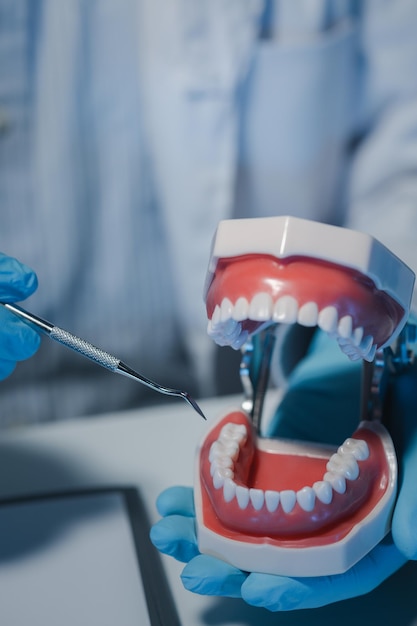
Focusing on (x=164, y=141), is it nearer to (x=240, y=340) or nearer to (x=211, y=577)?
(x=240, y=340)

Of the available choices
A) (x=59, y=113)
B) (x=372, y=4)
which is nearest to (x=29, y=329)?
(x=59, y=113)

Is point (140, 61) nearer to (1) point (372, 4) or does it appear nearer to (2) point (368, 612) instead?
(1) point (372, 4)

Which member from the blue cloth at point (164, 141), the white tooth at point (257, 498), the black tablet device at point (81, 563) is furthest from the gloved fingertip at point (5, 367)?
the blue cloth at point (164, 141)

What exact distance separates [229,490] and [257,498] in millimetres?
20

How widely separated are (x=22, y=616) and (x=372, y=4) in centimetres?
84

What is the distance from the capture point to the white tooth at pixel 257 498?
17.9 inches

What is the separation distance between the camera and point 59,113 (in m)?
0.92

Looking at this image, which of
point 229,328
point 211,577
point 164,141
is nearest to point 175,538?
point 211,577

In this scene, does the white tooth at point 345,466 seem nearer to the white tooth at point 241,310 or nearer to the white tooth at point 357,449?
the white tooth at point 357,449

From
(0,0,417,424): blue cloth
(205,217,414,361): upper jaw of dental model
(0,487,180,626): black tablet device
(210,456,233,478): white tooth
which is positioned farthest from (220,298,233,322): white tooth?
(0,0,417,424): blue cloth

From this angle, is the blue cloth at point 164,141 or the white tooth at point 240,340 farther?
the blue cloth at point 164,141

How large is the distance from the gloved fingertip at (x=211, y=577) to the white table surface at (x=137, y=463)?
54mm

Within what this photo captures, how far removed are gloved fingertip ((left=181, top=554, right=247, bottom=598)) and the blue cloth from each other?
1.71ft

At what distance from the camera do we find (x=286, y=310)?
42cm
